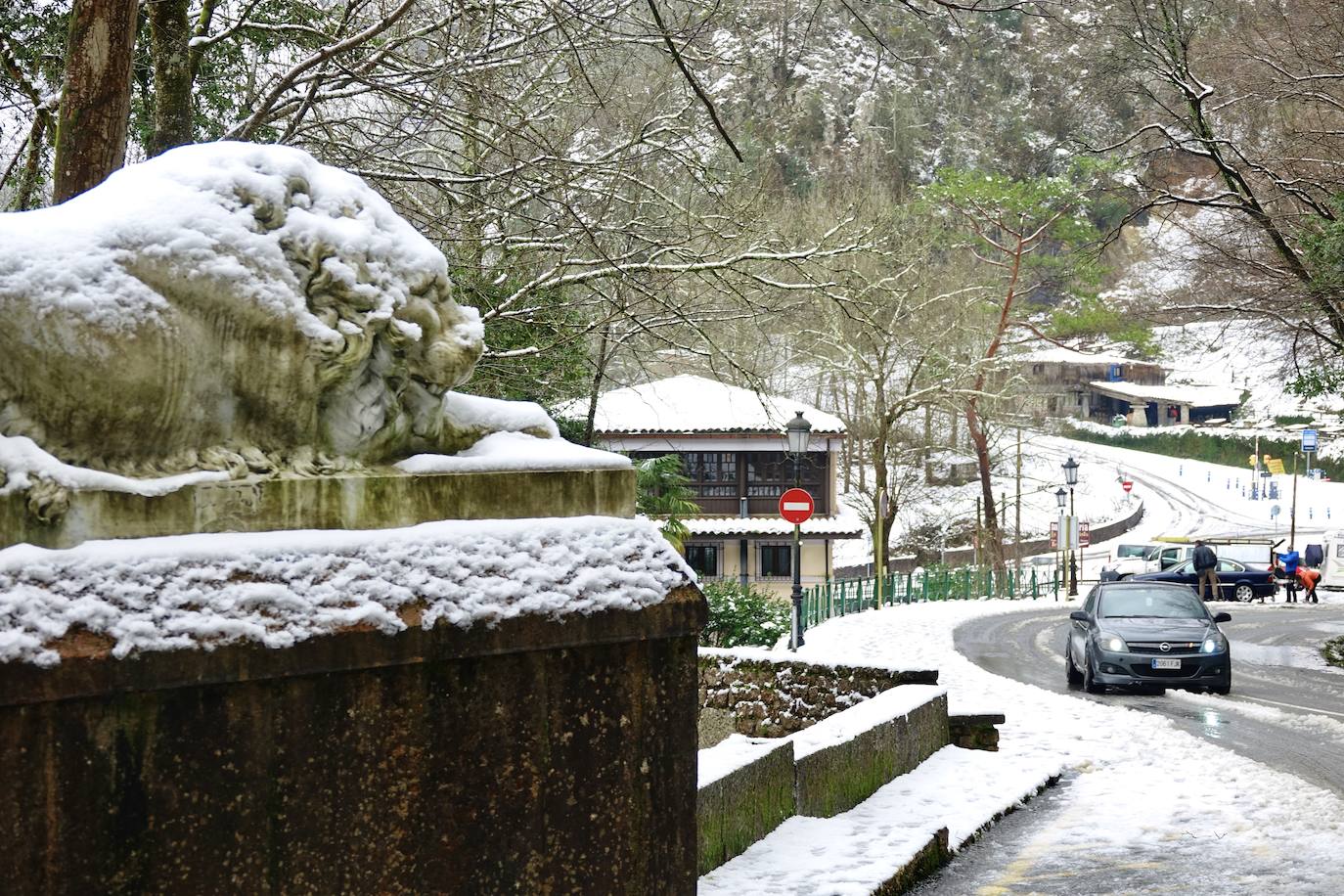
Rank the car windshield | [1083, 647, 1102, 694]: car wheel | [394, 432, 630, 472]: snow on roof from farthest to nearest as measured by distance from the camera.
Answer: the car windshield < [1083, 647, 1102, 694]: car wheel < [394, 432, 630, 472]: snow on roof

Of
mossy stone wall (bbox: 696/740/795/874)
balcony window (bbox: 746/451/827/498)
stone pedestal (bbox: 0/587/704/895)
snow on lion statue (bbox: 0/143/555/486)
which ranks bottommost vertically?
mossy stone wall (bbox: 696/740/795/874)

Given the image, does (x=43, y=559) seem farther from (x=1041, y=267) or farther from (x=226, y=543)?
(x=1041, y=267)

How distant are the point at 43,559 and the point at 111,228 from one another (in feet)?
2.45

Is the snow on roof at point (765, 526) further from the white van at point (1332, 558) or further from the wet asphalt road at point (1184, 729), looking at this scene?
the white van at point (1332, 558)

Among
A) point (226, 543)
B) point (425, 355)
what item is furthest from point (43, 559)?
point (425, 355)

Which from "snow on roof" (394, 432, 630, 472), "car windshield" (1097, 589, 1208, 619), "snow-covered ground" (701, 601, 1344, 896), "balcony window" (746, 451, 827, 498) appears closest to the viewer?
"snow on roof" (394, 432, 630, 472)

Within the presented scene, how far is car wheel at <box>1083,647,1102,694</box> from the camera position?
15.7 metres

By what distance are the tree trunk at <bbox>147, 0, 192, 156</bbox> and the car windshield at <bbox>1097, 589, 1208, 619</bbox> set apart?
459 inches

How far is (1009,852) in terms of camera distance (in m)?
8.10

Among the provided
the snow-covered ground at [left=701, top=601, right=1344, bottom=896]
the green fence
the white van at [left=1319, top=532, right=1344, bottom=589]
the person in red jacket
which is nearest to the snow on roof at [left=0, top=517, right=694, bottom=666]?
the snow-covered ground at [left=701, top=601, right=1344, bottom=896]

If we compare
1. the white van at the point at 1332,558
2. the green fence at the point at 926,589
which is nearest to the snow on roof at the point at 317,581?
the green fence at the point at 926,589

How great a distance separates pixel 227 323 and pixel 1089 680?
1421cm

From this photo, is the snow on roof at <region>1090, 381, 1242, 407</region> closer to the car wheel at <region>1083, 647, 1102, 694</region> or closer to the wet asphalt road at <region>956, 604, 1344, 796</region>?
the wet asphalt road at <region>956, 604, 1344, 796</region>

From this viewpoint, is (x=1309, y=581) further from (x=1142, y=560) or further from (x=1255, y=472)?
(x=1255, y=472)
